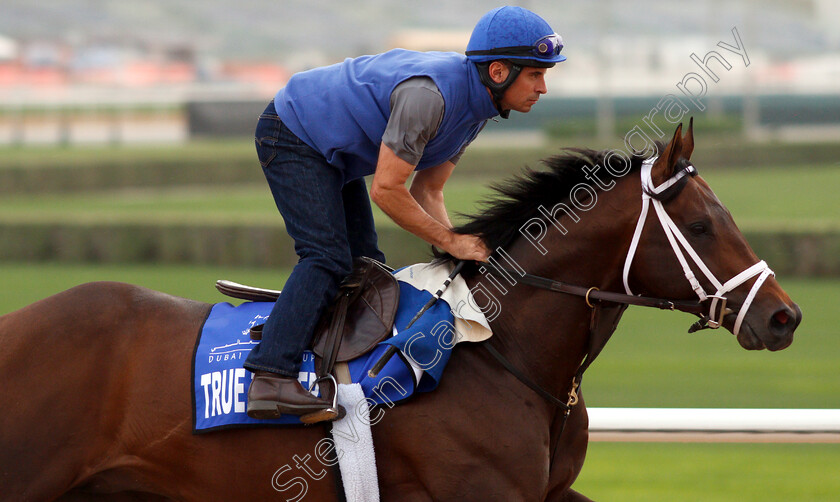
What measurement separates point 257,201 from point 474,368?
16.5 metres

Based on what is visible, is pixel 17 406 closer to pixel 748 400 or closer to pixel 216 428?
pixel 216 428

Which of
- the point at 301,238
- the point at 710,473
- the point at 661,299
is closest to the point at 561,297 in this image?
the point at 661,299

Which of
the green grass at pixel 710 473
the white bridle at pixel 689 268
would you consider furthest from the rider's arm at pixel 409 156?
the green grass at pixel 710 473

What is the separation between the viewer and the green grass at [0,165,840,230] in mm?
13195

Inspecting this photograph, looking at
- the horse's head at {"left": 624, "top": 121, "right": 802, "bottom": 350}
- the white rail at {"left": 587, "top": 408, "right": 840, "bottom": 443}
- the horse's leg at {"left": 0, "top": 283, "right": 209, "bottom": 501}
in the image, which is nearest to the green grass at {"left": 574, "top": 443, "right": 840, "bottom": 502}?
the white rail at {"left": 587, "top": 408, "right": 840, "bottom": 443}

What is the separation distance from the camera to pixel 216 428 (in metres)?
3.12

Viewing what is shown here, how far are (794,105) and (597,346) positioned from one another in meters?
40.1

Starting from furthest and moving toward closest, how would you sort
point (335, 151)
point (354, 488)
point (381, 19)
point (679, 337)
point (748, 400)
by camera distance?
point (381, 19), point (679, 337), point (748, 400), point (335, 151), point (354, 488)

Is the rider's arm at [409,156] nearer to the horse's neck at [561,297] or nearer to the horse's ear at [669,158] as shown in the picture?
the horse's neck at [561,297]

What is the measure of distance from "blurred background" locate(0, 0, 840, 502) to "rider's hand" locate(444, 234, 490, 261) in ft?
3.35

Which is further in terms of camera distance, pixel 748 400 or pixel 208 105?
pixel 208 105

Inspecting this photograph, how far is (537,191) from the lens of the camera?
3.30 meters

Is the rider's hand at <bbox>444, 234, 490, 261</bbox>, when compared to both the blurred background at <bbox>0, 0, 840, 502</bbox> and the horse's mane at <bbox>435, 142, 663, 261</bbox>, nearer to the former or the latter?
the horse's mane at <bbox>435, 142, 663, 261</bbox>

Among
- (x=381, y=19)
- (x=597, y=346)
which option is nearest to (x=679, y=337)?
(x=597, y=346)
